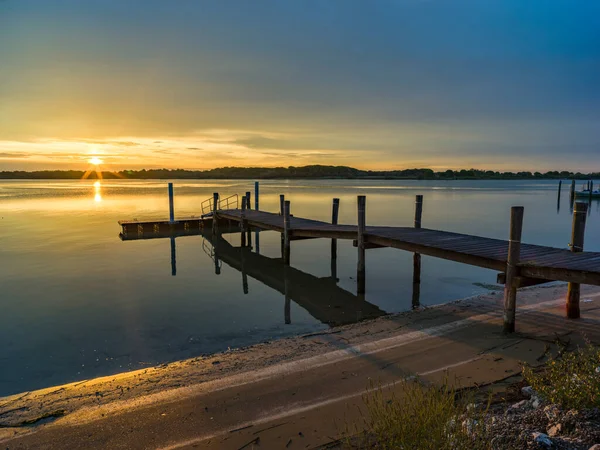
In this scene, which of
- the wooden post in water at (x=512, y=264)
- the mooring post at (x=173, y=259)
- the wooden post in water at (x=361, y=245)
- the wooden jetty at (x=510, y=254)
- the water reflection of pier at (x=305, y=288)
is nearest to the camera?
the wooden jetty at (x=510, y=254)

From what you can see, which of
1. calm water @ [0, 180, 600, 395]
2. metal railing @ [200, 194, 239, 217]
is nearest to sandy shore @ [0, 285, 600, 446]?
calm water @ [0, 180, 600, 395]

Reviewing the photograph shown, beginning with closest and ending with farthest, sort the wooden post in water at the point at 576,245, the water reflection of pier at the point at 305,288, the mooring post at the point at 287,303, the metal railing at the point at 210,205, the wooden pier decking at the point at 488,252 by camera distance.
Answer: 1. the wooden pier decking at the point at 488,252
2. the wooden post in water at the point at 576,245
3. the mooring post at the point at 287,303
4. the water reflection of pier at the point at 305,288
5. the metal railing at the point at 210,205

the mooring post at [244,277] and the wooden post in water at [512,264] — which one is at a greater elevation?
the wooden post in water at [512,264]

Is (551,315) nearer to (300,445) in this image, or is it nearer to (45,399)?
(300,445)

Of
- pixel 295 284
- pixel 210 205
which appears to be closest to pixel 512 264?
pixel 295 284

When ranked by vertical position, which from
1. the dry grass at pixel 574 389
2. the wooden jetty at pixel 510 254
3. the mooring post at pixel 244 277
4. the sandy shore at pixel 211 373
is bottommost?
the mooring post at pixel 244 277

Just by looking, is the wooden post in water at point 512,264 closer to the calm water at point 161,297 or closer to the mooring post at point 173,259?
the calm water at point 161,297

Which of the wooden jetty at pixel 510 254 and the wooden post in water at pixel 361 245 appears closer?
the wooden jetty at pixel 510 254

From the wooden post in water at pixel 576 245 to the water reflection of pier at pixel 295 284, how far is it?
14.0ft

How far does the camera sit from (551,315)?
29.0ft

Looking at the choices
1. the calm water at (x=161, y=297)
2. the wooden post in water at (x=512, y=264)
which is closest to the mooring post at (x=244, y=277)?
the calm water at (x=161, y=297)

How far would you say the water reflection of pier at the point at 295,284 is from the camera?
35.5 ft

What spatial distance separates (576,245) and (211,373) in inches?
307

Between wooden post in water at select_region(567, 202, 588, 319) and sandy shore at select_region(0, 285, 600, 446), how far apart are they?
1.15m
